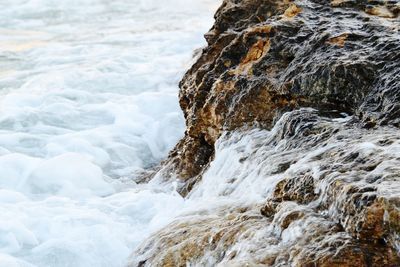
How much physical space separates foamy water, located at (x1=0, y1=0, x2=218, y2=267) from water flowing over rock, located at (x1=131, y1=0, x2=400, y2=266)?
0.80 meters

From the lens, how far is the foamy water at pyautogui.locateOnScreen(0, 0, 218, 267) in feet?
17.3

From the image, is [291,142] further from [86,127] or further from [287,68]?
[86,127]

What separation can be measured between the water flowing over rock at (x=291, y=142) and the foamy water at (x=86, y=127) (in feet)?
2.63

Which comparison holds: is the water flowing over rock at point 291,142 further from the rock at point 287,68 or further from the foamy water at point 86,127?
the foamy water at point 86,127

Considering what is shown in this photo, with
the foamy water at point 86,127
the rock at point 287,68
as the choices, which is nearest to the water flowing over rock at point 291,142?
the rock at point 287,68

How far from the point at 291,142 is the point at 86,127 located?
239 inches

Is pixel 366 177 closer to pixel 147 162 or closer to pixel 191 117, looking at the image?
pixel 191 117

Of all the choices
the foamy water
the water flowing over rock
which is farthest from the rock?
the foamy water

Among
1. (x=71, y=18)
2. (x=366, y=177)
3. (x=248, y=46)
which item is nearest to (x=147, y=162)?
(x=248, y=46)

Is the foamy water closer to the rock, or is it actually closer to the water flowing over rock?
the water flowing over rock

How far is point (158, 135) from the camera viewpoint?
29.7 feet

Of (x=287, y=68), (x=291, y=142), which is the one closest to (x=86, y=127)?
(x=287, y=68)

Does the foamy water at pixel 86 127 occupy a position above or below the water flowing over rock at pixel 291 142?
below

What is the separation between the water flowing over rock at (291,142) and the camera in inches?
119
